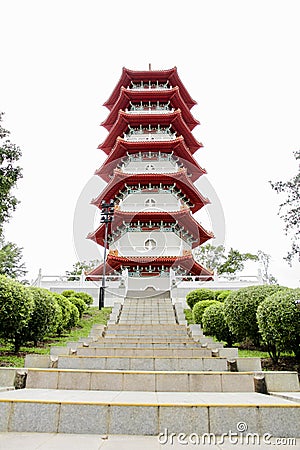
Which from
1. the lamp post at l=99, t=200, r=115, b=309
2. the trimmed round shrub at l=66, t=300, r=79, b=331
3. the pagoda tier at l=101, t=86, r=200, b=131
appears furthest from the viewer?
the pagoda tier at l=101, t=86, r=200, b=131

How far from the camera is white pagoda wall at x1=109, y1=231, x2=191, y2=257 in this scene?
68.5 ft

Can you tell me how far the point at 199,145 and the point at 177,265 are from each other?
1142cm

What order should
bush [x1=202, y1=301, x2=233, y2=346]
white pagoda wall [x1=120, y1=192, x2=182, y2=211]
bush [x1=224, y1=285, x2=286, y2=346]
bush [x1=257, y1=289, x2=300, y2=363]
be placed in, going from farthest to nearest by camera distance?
white pagoda wall [x1=120, y1=192, x2=182, y2=211] < bush [x1=202, y1=301, x2=233, y2=346] < bush [x1=224, y1=285, x2=286, y2=346] < bush [x1=257, y1=289, x2=300, y2=363]

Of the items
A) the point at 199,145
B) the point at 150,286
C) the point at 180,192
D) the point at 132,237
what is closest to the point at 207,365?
the point at 150,286

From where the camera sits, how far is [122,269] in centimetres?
1983

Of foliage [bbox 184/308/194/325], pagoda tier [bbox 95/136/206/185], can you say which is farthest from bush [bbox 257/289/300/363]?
pagoda tier [bbox 95/136/206/185]

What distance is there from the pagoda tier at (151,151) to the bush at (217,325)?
14.9 meters

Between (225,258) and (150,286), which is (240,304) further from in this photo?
(225,258)

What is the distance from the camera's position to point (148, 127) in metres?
25.0

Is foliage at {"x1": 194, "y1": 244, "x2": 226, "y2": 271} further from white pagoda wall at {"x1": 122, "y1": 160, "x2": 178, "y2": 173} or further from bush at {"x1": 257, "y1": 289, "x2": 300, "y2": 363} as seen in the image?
bush at {"x1": 257, "y1": 289, "x2": 300, "y2": 363}

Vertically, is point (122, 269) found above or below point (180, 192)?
below

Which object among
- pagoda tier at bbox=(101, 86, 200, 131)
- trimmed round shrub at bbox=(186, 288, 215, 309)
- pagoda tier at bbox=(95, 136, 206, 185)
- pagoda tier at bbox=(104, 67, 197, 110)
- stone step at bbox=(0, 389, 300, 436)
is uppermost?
pagoda tier at bbox=(104, 67, 197, 110)

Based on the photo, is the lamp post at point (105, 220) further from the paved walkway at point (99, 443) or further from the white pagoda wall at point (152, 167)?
the paved walkway at point (99, 443)

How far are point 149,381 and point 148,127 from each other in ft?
73.6
